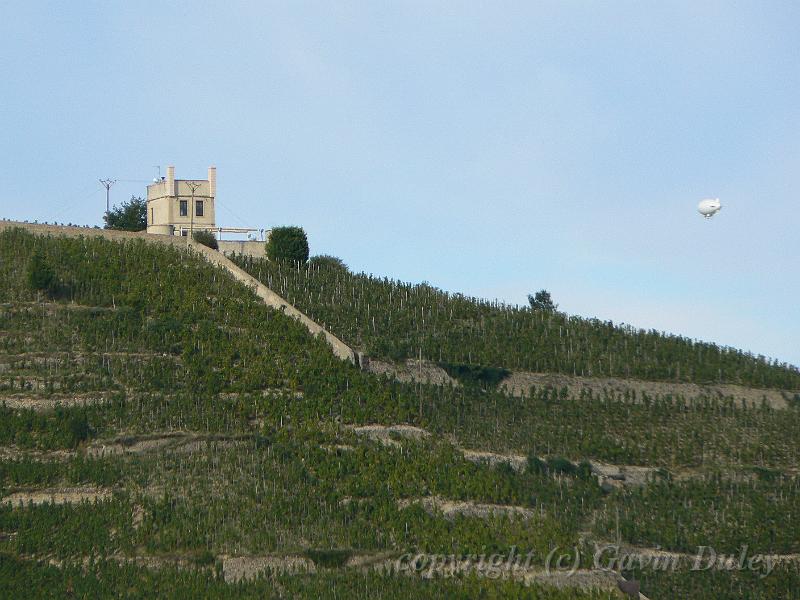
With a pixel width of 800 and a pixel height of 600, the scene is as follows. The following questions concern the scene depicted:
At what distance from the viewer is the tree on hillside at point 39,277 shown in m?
56.1

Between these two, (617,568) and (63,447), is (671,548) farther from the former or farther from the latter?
(63,447)

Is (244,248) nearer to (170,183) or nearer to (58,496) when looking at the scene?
(170,183)

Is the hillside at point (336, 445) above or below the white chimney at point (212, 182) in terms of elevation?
below

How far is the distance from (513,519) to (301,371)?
14.0 meters

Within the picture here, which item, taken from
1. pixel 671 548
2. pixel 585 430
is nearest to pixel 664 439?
pixel 585 430

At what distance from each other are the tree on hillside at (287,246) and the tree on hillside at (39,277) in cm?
1368

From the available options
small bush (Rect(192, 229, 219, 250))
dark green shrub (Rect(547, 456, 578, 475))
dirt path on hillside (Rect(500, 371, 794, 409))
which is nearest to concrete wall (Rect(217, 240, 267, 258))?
small bush (Rect(192, 229, 219, 250))

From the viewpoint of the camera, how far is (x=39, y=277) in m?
56.1

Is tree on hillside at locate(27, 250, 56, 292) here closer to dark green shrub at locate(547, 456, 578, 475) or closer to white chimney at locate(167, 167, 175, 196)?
white chimney at locate(167, 167, 175, 196)

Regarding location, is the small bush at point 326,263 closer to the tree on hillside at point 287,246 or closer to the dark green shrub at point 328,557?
the tree on hillside at point 287,246

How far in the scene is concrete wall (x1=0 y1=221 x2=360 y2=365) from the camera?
56.1 meters

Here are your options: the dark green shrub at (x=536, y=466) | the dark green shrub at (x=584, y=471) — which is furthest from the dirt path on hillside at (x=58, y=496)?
the dark green shrub at (x=584, y=471)

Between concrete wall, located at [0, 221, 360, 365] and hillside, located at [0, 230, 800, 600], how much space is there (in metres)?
0.63

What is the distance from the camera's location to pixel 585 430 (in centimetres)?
5184
